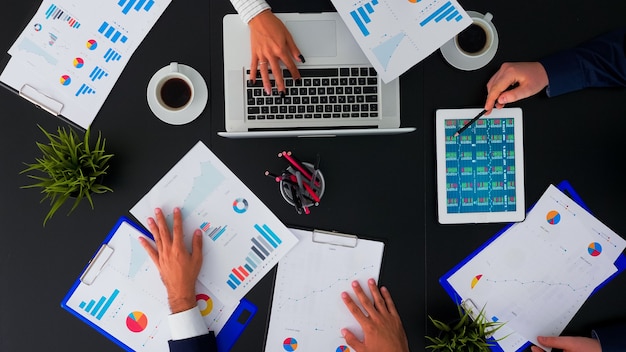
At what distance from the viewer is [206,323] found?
39.8 inches

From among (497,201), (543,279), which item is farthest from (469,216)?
(543,279)

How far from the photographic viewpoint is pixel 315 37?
0.97 m

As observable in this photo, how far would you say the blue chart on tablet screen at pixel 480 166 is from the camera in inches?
39.3

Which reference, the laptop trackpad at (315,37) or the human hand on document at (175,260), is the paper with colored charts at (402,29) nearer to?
the laptop trackpad at (315,37)

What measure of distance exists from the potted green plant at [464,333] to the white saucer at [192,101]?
71 centimetres

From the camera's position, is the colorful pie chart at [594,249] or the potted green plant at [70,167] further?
the colorful pie chart at [594,249]

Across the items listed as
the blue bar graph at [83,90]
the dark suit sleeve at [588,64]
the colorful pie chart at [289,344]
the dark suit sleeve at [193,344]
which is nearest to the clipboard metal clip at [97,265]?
the dark suit sleeve at [193,344]

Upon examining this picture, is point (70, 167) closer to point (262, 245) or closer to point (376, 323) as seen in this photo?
point (262, 245)

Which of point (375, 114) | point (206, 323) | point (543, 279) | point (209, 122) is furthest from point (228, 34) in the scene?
point (543, 279)

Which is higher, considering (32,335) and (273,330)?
(273,330)

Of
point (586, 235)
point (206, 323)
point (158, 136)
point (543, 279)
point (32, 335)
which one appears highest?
point (586, 235)

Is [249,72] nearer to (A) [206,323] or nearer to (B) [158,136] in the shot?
(B) [158,136]

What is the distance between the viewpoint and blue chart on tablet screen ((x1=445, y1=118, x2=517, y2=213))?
1.00 m

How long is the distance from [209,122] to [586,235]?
36.4 inches
